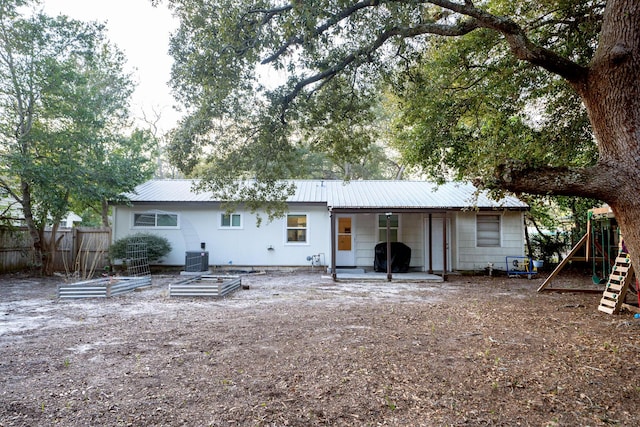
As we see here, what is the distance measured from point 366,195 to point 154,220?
25.9ft

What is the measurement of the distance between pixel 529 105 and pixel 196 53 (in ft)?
24.6


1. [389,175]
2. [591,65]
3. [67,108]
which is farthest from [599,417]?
[389,175]

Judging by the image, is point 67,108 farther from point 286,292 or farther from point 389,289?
Answer: point 389,289

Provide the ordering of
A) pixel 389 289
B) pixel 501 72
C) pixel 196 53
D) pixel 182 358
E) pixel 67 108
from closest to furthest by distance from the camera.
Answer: pixel 182 358 < pixel 196 53 < pixel 501 72 < pixel 389 289 < pixel 67 108

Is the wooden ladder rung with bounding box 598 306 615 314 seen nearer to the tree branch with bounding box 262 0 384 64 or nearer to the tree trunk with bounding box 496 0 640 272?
the tree trunk with bounding box 496 0 640 272

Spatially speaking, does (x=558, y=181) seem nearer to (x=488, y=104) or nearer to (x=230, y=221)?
(x=488, y=104)

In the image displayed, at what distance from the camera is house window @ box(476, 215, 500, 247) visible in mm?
13602

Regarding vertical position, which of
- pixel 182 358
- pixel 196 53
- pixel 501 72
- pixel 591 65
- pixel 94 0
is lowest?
pixel 182 358

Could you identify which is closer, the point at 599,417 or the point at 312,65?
the point at 599,417

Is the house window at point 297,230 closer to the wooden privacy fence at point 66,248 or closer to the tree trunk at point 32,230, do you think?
the wooden privacy fence at point 66,248

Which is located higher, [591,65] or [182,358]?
[591,65]

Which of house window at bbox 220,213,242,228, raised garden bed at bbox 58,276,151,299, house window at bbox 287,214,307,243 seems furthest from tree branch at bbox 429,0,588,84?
house window at bbox 220,213,242,228

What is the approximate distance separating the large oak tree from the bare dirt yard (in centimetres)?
155

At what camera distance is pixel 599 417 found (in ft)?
9.63
